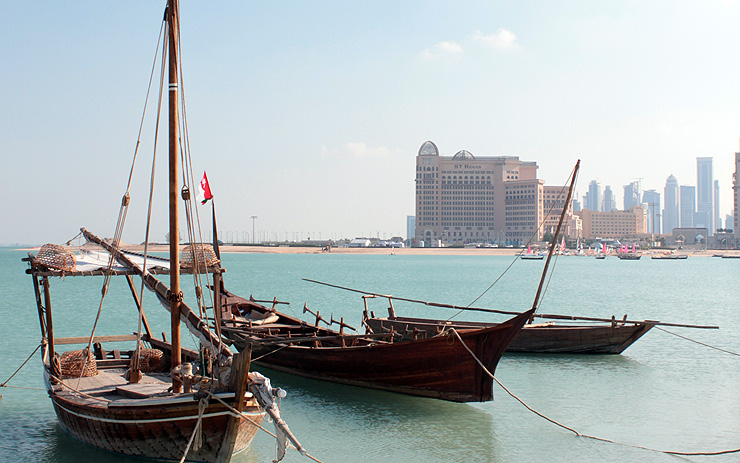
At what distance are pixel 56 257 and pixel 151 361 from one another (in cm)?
307

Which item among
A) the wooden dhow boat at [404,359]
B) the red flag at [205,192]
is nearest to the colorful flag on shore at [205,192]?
the red flag at [205,192]

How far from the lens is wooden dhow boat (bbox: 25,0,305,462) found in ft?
33.5

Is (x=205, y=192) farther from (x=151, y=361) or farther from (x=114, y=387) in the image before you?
(x=114, y=387)

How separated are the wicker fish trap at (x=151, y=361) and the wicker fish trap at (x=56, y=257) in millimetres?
2494

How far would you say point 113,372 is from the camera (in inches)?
574

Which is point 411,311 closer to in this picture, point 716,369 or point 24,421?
point 716,369

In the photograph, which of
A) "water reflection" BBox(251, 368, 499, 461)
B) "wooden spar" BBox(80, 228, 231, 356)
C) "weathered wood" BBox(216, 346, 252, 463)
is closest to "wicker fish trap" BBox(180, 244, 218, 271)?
Answer: "wooden spar" BBox(80, 228, 231, 356)

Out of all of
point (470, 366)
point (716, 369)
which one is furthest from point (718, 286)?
point (470, 366)

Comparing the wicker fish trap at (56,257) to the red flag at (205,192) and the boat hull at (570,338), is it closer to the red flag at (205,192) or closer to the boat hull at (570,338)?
the red flag at (205,192)

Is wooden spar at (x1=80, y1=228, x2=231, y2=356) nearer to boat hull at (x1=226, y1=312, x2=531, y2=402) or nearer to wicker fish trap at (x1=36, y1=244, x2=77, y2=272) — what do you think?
wicker fish trap at (x1=36, y1=244, x2=77, y2=272)

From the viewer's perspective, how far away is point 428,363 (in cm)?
1555

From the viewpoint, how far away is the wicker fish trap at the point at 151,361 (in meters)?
14.4

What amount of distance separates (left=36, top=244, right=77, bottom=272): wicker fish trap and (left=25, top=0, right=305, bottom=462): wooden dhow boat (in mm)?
18

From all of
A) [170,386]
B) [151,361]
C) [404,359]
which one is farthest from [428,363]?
[151,361]
